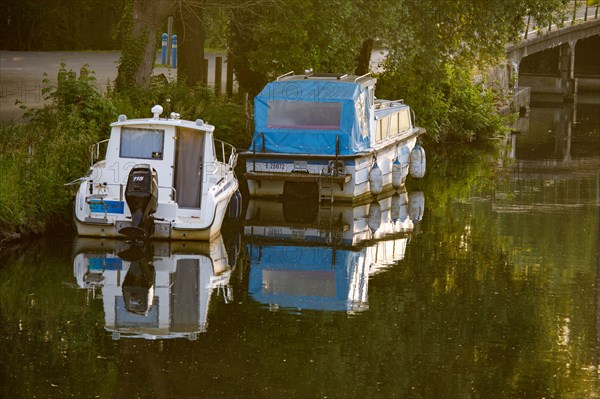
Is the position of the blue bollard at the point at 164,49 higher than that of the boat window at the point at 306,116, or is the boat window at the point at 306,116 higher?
the blue bollard at the point at 164,49

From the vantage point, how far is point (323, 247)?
73.7ft

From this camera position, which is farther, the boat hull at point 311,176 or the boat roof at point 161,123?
the boat hull at point 311,176

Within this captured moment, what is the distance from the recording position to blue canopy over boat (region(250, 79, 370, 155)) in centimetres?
2633

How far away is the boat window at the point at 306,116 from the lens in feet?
87.7

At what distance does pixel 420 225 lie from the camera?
2516cm

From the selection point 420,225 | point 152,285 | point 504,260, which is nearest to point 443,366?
point 152,285

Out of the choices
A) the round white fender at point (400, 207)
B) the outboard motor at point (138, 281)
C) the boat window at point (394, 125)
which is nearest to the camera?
the outboard motor at point (138, 281)

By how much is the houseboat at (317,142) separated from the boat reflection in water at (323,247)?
425 millimetres

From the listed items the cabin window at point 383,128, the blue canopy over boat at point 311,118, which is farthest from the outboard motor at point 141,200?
the cabin window at point 383,128

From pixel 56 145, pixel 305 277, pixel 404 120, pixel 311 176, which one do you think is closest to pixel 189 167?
pixel 56 145

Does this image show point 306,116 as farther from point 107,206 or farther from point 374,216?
point 107,206

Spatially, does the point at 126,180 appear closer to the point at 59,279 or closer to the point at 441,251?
the point at 59,279

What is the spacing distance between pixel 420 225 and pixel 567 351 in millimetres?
9423

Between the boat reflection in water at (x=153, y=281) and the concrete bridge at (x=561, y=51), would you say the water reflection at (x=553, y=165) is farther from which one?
the boat reflection in water at (x=153, y=281)
